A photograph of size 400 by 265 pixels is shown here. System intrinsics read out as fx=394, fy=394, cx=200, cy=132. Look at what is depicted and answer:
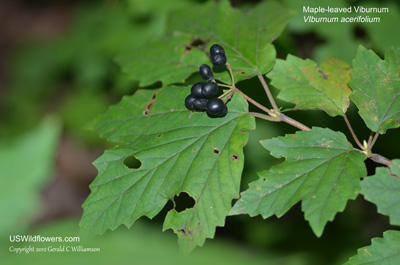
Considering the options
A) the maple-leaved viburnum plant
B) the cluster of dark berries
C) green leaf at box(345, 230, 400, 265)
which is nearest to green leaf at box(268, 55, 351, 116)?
the maple-leaved viburnum plant

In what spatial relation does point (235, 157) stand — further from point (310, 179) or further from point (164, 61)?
point (164, 61)

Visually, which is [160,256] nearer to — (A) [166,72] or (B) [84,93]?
(A) [166,72]

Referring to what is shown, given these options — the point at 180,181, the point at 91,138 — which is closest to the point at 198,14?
the point at 180,181

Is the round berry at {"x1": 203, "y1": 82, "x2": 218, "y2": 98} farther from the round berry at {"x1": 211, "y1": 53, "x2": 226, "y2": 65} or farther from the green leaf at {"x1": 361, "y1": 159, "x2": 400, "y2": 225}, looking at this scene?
the green leaf at {"x1": 361, "y1": 159, "x2": 400, "y2": 225}

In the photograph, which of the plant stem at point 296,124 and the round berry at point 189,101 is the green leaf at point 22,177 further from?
the plant stem at point 296,124

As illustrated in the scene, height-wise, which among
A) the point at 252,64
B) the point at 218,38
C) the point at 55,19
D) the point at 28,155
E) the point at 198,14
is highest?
the point at 55,19

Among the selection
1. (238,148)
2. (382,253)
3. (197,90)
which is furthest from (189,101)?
(382,253)
